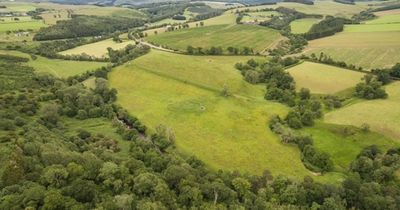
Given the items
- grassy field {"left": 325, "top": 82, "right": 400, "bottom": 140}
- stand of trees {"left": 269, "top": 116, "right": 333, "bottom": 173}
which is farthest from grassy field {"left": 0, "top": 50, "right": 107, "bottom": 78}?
grassy field {"left": 325, "top": 82, "right": 400, "bottom": 140}

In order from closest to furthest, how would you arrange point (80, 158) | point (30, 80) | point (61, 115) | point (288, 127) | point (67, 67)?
point (80, 158) < point (288, 127) < point (61, 115) < point (30, 80) < point (67, 67)

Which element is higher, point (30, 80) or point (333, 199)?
point (30, 80)

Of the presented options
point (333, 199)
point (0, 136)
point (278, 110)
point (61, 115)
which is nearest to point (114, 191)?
point (0, 136)

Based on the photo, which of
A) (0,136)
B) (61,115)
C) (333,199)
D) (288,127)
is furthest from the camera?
(61,115)

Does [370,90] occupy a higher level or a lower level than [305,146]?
higher

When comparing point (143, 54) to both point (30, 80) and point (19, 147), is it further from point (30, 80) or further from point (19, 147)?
point (19, 147)

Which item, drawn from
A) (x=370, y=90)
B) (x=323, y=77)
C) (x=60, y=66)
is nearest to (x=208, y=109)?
(x=323, y=77)

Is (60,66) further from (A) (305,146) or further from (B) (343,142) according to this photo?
(B) (343,142)
